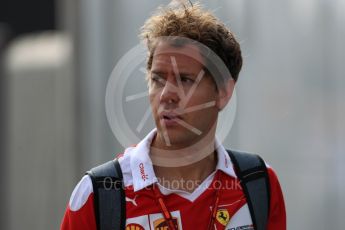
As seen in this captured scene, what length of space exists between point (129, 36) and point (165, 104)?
6.64ft

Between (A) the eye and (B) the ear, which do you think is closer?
(A) the eye

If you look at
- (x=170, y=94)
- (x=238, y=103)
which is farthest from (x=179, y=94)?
(x=238, y=103)

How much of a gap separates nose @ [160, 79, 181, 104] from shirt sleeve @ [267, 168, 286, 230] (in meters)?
0.52

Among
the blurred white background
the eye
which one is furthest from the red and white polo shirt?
the blurred white background

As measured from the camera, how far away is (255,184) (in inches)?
119

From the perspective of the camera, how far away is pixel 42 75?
19.3ft

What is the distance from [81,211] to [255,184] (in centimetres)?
70

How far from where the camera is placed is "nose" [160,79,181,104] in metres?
2.90

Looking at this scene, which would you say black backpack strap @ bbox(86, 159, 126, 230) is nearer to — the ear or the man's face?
the man's face

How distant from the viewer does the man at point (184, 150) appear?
9.34 feet

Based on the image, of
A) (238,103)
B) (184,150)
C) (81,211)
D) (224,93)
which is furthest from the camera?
(238,103)

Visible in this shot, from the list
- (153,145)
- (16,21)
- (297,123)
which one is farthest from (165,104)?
(16,21)

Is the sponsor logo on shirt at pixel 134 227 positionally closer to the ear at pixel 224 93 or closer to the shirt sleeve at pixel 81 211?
the shirt sleeve at pixel 81 211

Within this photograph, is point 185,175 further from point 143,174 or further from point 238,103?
point 238,103
